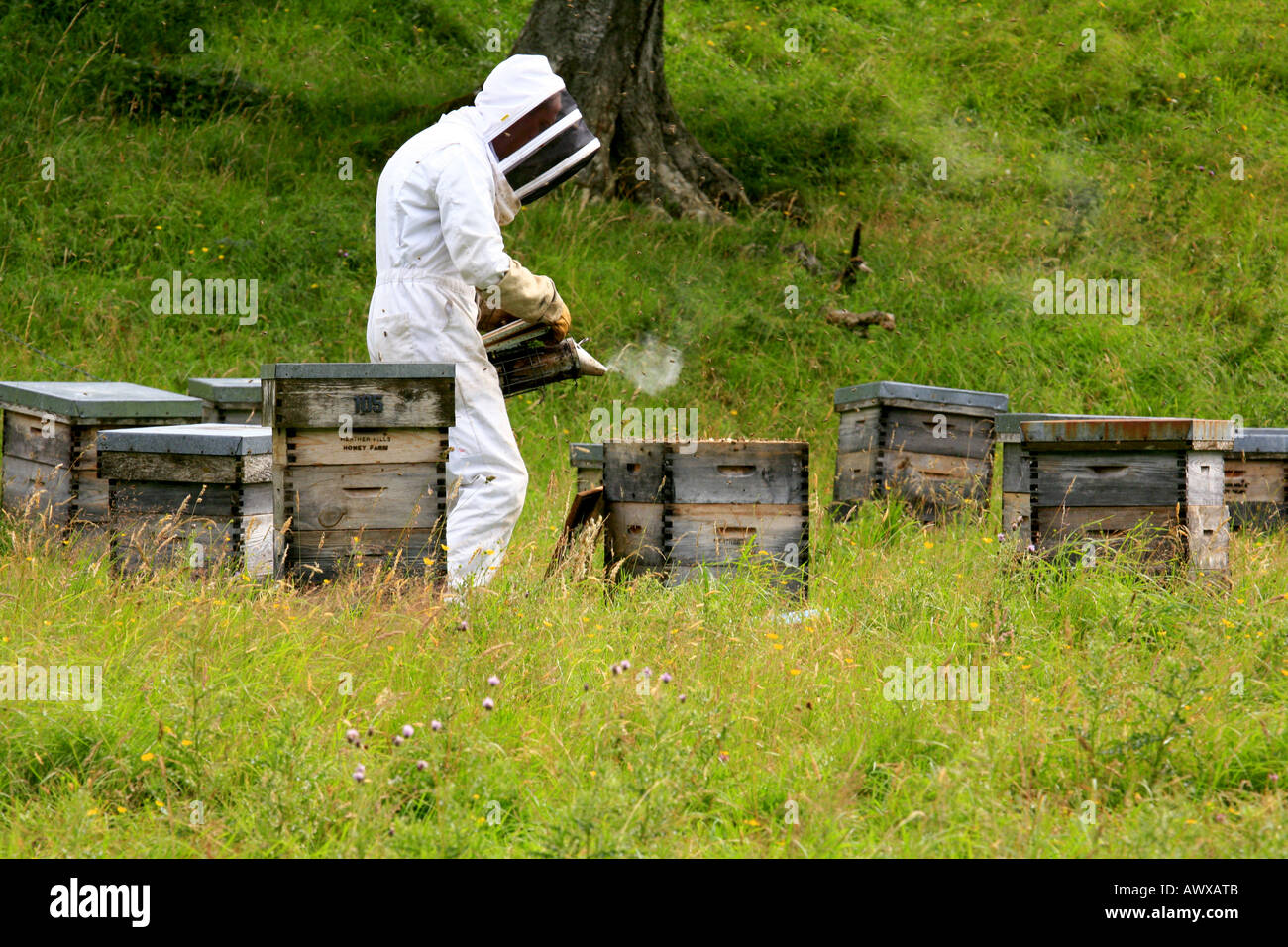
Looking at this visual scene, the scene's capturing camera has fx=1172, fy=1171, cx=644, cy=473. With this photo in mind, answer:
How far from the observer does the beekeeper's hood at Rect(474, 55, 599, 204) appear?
4.97 metres

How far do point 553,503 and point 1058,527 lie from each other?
301 centimetres

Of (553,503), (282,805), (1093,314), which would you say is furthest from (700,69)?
(282,805)

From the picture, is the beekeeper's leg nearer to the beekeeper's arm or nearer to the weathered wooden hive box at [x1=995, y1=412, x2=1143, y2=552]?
the beekeeper's arm

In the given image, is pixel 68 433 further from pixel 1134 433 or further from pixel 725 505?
pixel 1134 433

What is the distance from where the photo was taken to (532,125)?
16.3 ft

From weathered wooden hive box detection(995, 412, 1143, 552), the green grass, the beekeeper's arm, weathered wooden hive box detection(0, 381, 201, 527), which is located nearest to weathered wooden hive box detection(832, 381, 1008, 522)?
weathered wooden hive box detection(995, 412, 1143, 552)

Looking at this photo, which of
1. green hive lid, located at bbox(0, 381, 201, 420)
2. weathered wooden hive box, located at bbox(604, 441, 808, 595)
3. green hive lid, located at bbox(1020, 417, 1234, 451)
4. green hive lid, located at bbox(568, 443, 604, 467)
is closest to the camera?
green hive lid, located at bbox(1020, 417, 1234, 451)

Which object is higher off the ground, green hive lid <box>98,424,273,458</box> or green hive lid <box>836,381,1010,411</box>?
green hive lid <box>836,381,1010,411</box>

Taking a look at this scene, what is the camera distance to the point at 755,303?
1023 centimetres

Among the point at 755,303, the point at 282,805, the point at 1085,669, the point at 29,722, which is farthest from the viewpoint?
the point at 755,303

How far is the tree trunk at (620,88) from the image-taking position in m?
11.1

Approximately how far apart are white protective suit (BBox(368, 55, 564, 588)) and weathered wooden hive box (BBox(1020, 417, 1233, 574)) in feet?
7.30

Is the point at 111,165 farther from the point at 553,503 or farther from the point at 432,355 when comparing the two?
the point at 432,355

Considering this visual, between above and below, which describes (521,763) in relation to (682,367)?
below
